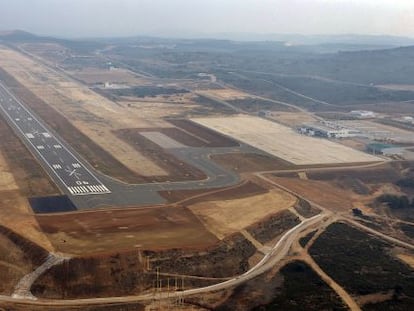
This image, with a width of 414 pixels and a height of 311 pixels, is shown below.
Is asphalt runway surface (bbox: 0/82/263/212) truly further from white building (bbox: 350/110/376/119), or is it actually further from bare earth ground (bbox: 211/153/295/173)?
white building (bbox: 350/110/376/119)

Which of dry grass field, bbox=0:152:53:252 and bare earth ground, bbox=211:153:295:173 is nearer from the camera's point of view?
dry grass field, bbox=0:152:53:252

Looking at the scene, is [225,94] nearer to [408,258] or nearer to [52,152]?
[52,152]

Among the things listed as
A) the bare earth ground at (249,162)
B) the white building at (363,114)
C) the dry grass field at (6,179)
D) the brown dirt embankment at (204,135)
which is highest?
the dry grass field at (6,179)

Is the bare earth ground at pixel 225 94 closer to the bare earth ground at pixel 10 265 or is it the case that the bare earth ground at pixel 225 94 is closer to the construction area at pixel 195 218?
the construction area at pixel 195 218

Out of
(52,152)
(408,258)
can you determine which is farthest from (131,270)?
(52,152)

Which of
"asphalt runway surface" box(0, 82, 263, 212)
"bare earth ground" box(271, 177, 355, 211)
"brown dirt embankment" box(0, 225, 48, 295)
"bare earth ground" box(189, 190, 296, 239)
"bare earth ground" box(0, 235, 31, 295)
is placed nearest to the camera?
"bare earth ground" box(0, 235, 31, 295)

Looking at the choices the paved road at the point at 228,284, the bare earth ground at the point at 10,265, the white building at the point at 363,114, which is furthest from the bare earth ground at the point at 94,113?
the white building at the point at 363,114

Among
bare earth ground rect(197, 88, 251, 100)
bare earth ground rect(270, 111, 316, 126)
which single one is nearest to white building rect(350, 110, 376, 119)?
bare earth ground rect(270, 111, 316, 126)
